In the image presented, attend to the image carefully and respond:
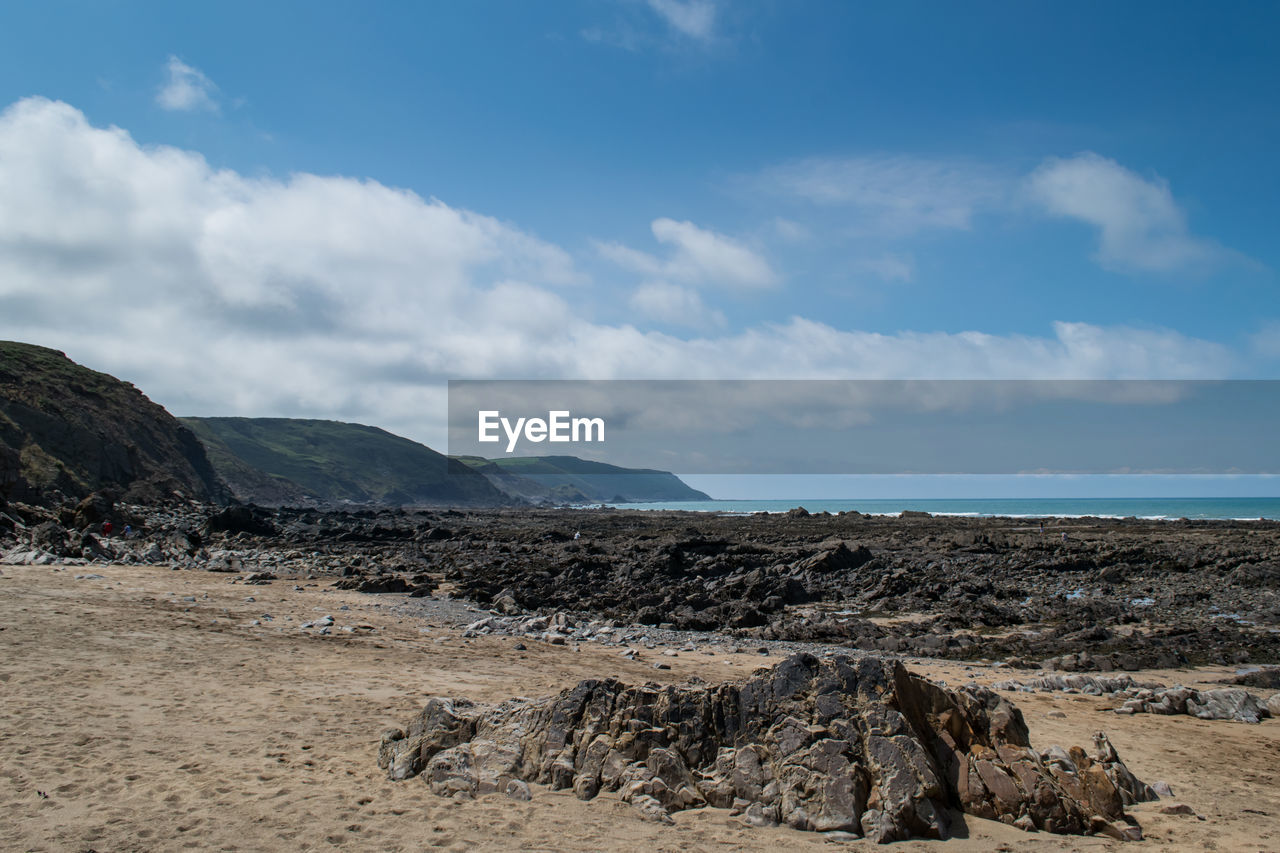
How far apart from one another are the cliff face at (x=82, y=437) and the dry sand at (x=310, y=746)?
28.4 metres

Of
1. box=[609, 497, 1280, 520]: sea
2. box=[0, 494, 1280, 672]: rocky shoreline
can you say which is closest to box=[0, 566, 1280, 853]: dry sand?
box=[0, 494, 1280, 672]: rocky shoreline

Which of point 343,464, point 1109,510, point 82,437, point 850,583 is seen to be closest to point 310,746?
point 850,583

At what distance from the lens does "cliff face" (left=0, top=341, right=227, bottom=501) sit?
4409 centimetres

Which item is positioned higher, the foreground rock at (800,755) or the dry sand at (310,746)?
the foreground rock at (800,755)

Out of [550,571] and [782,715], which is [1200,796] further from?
[550,571]

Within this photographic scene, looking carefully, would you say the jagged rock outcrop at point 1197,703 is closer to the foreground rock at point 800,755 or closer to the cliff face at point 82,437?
the foreground rock at point 800,755

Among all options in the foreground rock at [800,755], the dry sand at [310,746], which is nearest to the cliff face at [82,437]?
the dry sand at [310,746]

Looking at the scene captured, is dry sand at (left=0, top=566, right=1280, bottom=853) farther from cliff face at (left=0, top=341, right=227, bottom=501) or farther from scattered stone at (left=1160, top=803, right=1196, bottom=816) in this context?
cliff face at (left=0, top=341, right=227, bottom=501)

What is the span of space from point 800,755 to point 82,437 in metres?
62.8

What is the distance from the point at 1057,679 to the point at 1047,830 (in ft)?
22.5

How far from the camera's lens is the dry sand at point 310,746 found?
607 centimetres

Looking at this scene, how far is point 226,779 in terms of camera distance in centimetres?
705

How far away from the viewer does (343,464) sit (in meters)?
172

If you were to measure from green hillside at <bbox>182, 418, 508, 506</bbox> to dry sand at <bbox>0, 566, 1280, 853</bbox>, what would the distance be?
125284 millimetres
